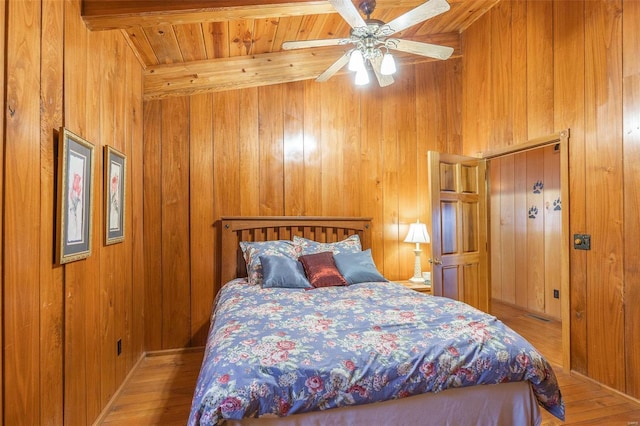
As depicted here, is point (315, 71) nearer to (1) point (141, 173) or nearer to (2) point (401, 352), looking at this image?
(1) point (141, 173)

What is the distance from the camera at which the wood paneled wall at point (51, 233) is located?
1409 mm

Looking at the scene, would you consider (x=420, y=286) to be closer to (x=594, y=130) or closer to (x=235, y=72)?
(x=594, y=130)

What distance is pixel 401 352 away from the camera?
1633mm

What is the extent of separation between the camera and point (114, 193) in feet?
8.24

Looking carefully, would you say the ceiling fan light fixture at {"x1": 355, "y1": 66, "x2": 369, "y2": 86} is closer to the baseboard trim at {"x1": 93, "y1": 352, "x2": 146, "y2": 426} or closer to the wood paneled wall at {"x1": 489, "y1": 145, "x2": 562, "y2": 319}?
the baseboard trim at {"x1": 93, "y1": 352, "x2": 146, "y2": 426}

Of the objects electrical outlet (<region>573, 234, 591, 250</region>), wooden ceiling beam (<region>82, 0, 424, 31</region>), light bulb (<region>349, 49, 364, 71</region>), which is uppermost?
wooden ceiling beam (<region>82, 0, 424, 31</region>)

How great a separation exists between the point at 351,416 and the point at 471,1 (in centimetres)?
376

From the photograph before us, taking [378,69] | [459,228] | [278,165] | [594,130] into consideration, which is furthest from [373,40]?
[459,228]

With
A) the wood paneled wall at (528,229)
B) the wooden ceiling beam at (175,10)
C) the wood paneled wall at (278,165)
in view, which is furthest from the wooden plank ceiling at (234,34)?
the wood paneled wall at (528,229)

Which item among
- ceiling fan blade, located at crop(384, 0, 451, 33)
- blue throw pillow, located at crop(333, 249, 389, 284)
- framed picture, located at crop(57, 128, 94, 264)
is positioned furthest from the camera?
blue throw pillow, located at crop(333, 249, 389, 284)

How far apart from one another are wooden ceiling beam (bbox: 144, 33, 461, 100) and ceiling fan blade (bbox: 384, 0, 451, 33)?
66.1 inches

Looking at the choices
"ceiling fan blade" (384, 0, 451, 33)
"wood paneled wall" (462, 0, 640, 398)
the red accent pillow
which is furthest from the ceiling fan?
the red accent pillow

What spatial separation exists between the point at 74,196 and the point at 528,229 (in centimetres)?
509

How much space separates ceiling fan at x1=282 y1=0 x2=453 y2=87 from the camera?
1940 millimetres
